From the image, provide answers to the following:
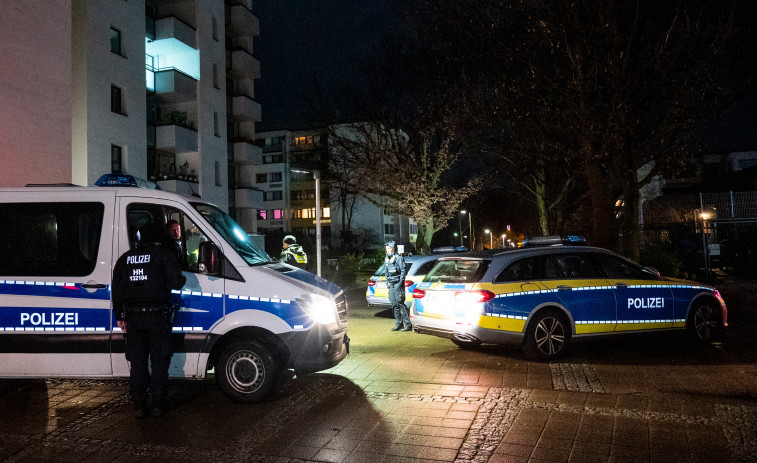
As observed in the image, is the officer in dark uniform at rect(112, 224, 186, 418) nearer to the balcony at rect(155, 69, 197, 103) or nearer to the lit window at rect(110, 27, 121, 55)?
the lit window at rect(110, 27, 121, 55)

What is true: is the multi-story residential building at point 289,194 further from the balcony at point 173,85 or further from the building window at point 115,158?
the building window at point 115,158

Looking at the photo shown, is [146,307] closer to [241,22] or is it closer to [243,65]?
[243,65]

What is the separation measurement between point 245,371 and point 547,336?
4238mm

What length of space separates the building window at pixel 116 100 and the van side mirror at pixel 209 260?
64.6 ft

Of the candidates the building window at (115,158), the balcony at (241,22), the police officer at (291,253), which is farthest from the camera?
the balcony at (241,22)

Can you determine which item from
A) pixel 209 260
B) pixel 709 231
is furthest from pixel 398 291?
pixel 709 231

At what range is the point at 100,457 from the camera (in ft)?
14.5

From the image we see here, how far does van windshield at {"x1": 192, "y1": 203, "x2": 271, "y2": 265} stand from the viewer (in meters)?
5.98

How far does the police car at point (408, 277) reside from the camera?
36.8 ft

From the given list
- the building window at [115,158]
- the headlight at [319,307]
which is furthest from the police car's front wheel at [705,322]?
the building window at [115,158]

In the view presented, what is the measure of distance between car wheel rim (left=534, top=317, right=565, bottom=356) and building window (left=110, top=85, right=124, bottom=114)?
20.8 m

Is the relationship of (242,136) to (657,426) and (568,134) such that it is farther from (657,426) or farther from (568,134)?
(657,426)

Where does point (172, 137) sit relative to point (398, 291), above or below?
above

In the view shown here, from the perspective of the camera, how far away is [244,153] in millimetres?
35438
